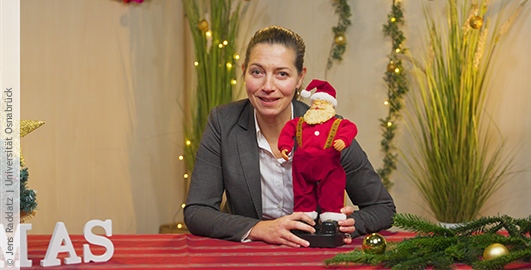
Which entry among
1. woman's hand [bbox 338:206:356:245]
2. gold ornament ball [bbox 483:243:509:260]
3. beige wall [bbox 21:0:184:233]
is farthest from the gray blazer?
beige wall [bbox 21:0:184:233]

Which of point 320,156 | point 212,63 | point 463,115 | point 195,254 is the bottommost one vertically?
point 195,254

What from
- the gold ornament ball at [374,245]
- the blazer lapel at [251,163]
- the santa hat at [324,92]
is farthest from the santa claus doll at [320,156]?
the blazer lapel at [251,163]

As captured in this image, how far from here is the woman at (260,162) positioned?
1612 mm

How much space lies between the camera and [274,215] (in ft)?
6.15

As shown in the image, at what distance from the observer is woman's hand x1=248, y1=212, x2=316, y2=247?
1351mm

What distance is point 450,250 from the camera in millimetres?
1121

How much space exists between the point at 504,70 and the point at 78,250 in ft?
8.84

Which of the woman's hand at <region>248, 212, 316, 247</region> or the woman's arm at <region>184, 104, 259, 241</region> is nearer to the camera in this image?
the woman's hand at <region>248, 212, 316, 247</region>

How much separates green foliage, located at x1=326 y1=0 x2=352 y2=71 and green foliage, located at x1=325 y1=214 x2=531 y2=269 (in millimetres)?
2454

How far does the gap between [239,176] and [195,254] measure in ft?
1.91

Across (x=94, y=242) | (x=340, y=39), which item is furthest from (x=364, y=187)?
(x=340, y=39)

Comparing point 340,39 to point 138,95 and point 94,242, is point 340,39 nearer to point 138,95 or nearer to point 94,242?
point 138,95

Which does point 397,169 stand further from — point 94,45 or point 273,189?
point 94,45

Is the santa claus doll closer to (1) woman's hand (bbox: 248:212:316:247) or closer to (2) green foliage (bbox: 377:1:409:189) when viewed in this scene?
(1) woman's hand (bbox: 248:212:316:247)
